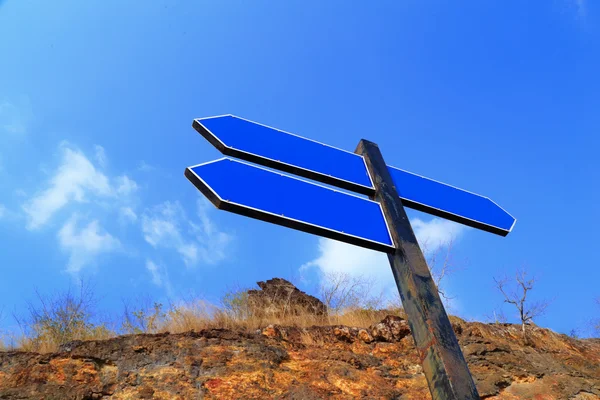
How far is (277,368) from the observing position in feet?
15.6

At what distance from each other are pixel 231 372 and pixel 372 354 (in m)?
1.80

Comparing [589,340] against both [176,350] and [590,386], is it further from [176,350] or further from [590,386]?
[176,350]

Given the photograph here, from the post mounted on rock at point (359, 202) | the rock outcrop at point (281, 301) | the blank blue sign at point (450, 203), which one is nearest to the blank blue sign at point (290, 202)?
the post mounted on rock at point (359, 202)

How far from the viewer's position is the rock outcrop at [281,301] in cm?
685

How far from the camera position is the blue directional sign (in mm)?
3084

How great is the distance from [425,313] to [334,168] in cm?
123

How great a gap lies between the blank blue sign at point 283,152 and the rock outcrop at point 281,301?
374cm

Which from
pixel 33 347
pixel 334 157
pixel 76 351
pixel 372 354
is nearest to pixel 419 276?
pixel 334 157

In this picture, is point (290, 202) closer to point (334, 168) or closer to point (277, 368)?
point (334, 168)

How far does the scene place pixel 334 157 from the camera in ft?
11.0

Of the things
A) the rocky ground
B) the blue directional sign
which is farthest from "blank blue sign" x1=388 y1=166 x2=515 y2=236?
the rocky ground

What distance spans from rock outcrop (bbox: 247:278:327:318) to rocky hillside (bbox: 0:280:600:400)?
1.22m

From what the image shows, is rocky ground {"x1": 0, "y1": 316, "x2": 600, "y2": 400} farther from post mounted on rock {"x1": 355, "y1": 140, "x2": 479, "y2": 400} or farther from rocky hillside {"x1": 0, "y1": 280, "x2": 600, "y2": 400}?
post mounted on rock {"x1": 355, "y1": 140, "x2": 479, "y2": 400}

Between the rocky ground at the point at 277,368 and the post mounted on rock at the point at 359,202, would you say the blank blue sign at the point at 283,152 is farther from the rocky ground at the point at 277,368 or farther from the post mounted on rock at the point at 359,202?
the rocky ground at the point at 277,368
